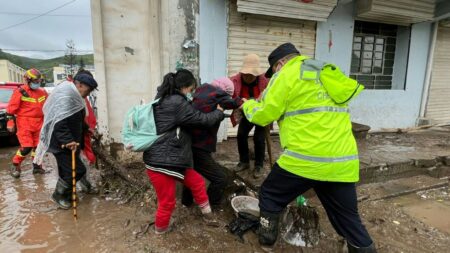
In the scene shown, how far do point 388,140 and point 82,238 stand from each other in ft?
22.7

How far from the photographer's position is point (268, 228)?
2.79 metres

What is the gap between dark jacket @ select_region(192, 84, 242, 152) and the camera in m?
3.10

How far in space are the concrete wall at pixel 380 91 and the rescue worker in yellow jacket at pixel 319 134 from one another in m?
5.32

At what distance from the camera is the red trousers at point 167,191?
290 cm

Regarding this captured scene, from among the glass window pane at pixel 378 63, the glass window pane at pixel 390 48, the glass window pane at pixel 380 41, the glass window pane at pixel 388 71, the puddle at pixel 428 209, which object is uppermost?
the glass window pane at pixel 380 41

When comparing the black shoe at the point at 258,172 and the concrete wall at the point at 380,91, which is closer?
the black shoe at the point at 258,172

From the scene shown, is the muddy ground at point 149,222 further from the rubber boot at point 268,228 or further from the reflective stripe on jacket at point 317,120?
the reflective stripe on jacket at point 317,120

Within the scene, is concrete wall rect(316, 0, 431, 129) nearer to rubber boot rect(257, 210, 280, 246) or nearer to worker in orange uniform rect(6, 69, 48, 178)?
rubber boot rect(257, 210, 280, 246)

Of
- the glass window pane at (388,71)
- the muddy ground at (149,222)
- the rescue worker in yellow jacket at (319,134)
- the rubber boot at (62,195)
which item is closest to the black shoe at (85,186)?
the muddy ground at (149,222)

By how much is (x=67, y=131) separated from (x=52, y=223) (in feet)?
3.60

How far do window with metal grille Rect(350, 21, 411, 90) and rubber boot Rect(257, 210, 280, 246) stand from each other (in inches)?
260

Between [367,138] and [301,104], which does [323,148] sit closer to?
[301,104]

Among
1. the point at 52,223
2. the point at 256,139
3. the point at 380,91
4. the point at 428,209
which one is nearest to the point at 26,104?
the point at 52,223

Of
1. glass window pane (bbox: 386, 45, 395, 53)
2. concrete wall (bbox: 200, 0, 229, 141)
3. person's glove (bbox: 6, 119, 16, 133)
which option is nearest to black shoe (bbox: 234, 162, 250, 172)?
concrete wall (bbox: 200, 0, 229, 141)
